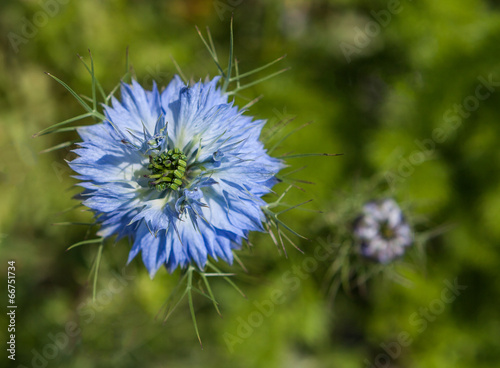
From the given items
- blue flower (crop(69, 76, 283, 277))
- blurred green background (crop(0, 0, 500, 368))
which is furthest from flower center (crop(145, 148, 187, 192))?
blurred green background (crop(0, 0, 500, 368))

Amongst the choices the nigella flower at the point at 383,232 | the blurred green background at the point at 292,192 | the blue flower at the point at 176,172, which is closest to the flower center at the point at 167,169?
the blue flower at the point at 176,172

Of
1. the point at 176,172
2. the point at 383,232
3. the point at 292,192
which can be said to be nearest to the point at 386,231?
the point at 383,232

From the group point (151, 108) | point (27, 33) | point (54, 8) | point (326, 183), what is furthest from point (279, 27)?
point (151, 108)

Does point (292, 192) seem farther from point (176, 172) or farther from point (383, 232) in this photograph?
point (176, 172)

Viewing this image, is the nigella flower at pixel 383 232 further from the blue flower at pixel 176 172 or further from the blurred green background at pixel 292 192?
the blue flower at pixel 176 172

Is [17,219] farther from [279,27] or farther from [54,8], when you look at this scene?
[279,27]

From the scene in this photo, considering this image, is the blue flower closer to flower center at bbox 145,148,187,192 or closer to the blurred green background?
flower center at bbox 145,148,187,192
